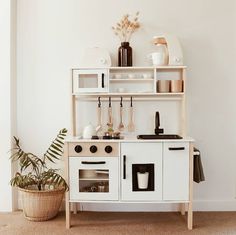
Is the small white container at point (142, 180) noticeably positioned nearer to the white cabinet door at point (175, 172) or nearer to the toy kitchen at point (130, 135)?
the toy kitchen at point (130, 135)

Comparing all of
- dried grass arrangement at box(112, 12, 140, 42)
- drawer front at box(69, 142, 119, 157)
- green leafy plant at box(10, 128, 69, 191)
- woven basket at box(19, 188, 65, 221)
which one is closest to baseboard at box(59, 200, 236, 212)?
woven basket at box(19, 188, 65, 221)

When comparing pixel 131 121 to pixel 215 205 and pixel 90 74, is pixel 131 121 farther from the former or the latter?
pixel 215 205

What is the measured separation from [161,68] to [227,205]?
1.54m

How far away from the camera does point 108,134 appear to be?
315 centimetres

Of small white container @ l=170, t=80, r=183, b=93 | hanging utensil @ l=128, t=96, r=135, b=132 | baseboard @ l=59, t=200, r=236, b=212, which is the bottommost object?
baseboard @ l=59, t=200, r=236, b=212

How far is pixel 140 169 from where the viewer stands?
9.71 feet

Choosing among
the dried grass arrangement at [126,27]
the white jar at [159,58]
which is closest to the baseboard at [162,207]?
the white jar at [159,58]

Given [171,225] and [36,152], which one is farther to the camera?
[36,152]

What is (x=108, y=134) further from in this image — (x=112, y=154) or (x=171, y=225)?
(x=171, y=225)

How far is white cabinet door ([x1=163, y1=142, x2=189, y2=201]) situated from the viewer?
2.92 meters

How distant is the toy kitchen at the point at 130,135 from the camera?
2928 millimetres

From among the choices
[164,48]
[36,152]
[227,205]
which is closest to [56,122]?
[36,152]

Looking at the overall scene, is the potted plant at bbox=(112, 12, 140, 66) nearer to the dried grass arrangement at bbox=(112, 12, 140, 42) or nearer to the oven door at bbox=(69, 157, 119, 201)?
the dried grass arrangement at bbox=(112, 12, 140, 42)

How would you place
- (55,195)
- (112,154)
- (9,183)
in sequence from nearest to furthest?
(112,154)
(55,195)
(9,183)
